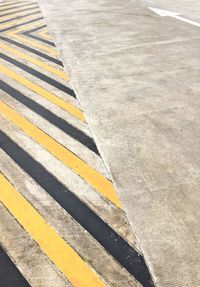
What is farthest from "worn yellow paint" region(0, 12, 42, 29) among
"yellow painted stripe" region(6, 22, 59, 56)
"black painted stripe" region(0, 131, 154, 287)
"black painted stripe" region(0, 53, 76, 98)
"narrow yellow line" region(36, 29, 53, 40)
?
"black painted stripe" region(0, 131, 154, 287)

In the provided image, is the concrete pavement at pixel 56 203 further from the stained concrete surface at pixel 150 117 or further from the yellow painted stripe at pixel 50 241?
the stained concrete surface at pixel 150 117

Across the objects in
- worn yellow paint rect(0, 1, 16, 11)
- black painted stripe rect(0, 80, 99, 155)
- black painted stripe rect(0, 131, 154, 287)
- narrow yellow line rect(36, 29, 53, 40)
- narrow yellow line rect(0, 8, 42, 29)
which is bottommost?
black painted stripe rect(0, 131, 154, 287)

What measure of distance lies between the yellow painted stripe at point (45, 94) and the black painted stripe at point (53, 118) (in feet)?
1.04

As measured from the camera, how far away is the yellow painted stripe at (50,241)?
349cm

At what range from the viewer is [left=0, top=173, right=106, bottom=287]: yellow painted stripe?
3488mm

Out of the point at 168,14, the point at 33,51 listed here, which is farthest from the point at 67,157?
the point at 168,14

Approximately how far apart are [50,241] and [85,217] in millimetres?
538

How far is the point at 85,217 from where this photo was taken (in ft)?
13.8

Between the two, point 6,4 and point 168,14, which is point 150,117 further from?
point 6,4

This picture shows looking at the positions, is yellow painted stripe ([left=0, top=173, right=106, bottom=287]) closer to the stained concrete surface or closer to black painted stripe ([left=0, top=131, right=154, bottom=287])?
black painted stripe ([left=0, top=131, right=154, bottom=287])

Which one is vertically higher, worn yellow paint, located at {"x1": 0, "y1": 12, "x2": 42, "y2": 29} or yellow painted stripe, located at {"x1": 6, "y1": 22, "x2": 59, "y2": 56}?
worn yellow paint, located at {"x1": 0, "y1": 12, "x2": 42, "y2": 29}

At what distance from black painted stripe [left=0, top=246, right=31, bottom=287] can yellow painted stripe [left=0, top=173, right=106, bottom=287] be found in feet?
1.16

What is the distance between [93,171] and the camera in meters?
5.00

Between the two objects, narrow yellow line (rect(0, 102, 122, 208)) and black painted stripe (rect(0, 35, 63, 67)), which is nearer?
narrow yellow line (rect(0, 102, 122, 208))
